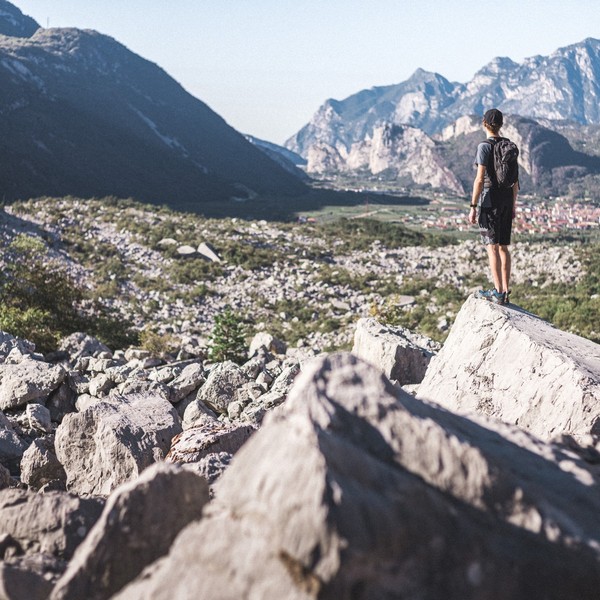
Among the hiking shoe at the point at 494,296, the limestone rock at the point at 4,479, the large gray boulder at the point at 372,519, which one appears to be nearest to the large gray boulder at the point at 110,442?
the limestone rock at the point at 4,479

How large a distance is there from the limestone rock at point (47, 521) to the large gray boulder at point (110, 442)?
170cm

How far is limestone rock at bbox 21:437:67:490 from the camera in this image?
6.65m

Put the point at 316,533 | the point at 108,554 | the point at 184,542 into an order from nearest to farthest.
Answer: the point at 316,533 → the point at 184,542 → the point at 108,554

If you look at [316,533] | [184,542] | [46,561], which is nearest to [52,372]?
[46,561]

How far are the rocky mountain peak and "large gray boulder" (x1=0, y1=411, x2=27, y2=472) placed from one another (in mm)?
189910

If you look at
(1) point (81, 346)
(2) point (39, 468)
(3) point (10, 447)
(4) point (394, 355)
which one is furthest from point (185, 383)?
(1) point (81, 346)

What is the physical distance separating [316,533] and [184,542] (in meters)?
0.75

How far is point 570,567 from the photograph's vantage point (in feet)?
10.3

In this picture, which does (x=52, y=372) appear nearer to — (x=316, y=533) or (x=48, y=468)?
(x=48, y=468)

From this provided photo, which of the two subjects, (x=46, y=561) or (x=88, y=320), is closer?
(x=46, y=561)

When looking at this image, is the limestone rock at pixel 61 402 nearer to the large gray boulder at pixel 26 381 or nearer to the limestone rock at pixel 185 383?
the large gray boulder at pixel 26 381

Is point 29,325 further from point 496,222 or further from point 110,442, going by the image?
point 496,222

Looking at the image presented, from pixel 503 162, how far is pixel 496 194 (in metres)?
0.43

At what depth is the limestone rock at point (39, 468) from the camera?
6652 millimetres
